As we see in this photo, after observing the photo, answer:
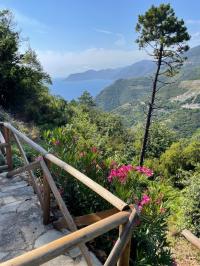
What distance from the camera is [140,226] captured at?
2.93 metres

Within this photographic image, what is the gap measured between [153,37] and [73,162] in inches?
523

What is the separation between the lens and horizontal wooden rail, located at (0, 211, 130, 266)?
1.38 m

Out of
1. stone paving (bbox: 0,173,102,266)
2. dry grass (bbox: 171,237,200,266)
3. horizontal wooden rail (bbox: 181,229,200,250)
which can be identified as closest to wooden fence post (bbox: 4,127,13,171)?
stone paving (bbox: 0,173,102,266)

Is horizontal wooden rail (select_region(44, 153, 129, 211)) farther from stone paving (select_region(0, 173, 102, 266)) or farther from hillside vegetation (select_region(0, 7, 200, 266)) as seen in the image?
stone paving (select_region(0, 173, 102, 266))

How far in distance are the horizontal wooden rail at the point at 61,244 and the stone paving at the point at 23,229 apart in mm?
1072

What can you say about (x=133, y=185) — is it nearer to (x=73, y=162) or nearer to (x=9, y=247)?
(x=73, y=162)

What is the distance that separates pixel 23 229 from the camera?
319 cm

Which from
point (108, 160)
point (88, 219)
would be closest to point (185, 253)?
point (108, 160)

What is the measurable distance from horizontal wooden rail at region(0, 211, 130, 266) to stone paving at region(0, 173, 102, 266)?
1072 mm

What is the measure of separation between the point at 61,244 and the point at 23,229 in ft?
6.01

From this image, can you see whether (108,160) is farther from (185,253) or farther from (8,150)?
(185,253)

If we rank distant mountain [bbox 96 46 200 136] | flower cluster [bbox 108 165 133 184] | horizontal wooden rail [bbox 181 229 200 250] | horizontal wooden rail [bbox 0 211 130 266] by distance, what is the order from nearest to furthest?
horizontal wooden rail [bbox 0 211 130 266] < flower cluster [bbox 108 165 133 184] < horizontal wooden rail [bbox 181 229 200 250] < distant mountain [bbox 96 46 200 136]

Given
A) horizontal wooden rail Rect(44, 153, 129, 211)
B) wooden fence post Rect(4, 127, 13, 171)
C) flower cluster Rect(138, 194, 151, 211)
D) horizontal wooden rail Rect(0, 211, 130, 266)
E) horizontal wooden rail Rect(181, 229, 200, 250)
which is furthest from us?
horizontal wooden rail Rect(181, 229, 200, 250)

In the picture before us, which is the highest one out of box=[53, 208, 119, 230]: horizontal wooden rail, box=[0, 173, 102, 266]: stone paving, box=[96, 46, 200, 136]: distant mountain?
box=[53, 208, 119, 230]: horizontal wooden rail
